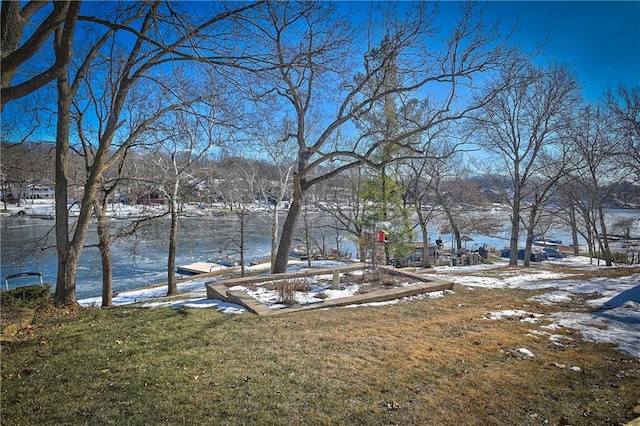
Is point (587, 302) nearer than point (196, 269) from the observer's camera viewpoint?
Yes

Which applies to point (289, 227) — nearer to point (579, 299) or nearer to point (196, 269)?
point (579, 299)

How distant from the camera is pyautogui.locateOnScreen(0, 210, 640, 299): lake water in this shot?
15.9 m

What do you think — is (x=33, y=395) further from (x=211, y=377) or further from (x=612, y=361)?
(x=612, y=361)

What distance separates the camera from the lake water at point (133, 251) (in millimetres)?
15883

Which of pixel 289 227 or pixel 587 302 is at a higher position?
pixel 289 227

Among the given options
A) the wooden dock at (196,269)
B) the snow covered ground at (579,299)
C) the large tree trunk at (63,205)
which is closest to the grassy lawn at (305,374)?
the snow covered ground at (579,299)

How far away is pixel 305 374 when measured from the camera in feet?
10.5

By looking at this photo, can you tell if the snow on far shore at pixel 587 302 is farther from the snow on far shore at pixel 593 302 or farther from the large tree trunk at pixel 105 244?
the large tree trunk at pixel 105 244

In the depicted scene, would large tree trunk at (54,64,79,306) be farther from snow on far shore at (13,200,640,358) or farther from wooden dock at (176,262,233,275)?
wooden dock at (176,262,233,275)

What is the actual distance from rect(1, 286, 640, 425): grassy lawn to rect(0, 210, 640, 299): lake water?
17.3 ft

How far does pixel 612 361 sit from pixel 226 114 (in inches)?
228

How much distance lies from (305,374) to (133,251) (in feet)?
36.6

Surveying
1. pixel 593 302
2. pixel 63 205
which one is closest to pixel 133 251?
pixel 63 205

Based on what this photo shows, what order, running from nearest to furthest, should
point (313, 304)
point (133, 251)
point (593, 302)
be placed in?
point (313, 304) → point (593, 302) → point (133, 251)
